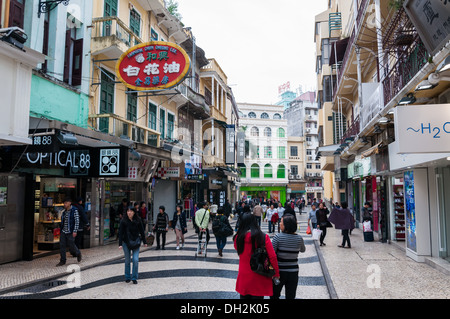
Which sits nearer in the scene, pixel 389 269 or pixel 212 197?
pixel 389 269

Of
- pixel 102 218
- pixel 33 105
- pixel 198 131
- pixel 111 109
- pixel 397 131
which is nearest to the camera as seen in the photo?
pixel 397 131

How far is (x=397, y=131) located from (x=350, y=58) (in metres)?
11.1

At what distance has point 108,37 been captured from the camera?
41.5ft

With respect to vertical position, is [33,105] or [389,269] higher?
[33,105]

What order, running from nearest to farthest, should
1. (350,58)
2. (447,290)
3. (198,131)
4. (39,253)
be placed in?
(447,290) < (39,253) < (350,58) < (198,131)

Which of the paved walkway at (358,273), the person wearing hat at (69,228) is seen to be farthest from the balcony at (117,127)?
the paved walkway at (358,273)

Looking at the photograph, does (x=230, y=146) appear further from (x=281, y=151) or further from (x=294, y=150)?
(x=294, y=150)

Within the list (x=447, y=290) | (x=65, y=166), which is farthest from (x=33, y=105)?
(x=447, y=290)

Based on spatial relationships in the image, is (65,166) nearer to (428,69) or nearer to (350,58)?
(428,69)

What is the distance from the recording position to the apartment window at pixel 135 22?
1557 cm

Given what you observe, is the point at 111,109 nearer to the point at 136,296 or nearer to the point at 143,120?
the point at 143,120

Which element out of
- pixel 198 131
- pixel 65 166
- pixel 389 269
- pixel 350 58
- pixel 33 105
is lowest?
pixel 389 269

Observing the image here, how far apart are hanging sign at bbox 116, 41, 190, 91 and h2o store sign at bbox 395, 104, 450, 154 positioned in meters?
7.46

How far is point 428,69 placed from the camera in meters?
7.15
